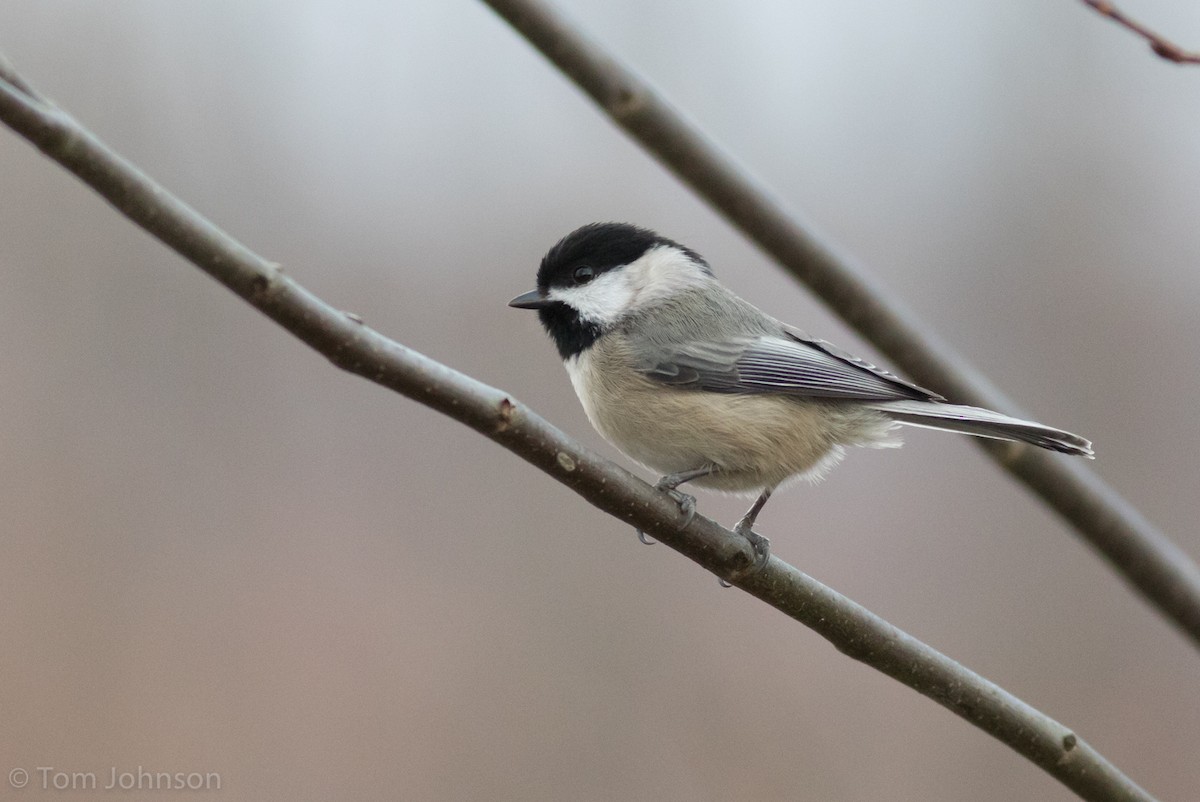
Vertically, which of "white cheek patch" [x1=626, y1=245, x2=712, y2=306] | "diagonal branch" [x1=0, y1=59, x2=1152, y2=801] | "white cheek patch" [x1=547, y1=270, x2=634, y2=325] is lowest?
"diagonal branch" [x1=0, y1=59, x2=1152, y2=801]

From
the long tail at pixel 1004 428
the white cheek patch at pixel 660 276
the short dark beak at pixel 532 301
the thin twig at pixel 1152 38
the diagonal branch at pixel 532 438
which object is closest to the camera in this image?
the diagonal branch at pixel 532 438

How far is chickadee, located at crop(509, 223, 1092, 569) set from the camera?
2160 mm

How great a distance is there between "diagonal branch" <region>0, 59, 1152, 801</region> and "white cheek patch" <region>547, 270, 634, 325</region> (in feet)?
3.11

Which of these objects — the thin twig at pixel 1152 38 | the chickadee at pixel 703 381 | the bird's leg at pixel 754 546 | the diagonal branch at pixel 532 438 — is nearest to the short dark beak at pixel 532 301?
the chickadee at pixel 703 381

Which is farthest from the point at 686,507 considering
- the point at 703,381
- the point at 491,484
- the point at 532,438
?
the point at 491,484

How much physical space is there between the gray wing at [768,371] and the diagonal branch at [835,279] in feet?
1.59

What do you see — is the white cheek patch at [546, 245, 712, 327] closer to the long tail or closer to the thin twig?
the long tail

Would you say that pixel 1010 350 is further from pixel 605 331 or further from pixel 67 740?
pixel 67 740

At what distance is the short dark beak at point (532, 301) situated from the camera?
2.37m

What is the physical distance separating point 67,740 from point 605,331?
231cm

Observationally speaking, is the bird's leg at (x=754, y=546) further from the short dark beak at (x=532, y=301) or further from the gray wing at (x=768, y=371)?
the short dark beak at (x=532, y=301)

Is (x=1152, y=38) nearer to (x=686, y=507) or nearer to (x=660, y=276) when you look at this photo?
(x=686, y=507)

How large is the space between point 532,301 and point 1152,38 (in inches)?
57.5

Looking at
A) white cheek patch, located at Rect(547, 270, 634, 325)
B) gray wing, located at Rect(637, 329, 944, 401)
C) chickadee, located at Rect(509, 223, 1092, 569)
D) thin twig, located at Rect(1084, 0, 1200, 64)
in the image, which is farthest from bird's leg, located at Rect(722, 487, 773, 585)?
thin twig, located at Rect(1084, 0, 1200, 64)
